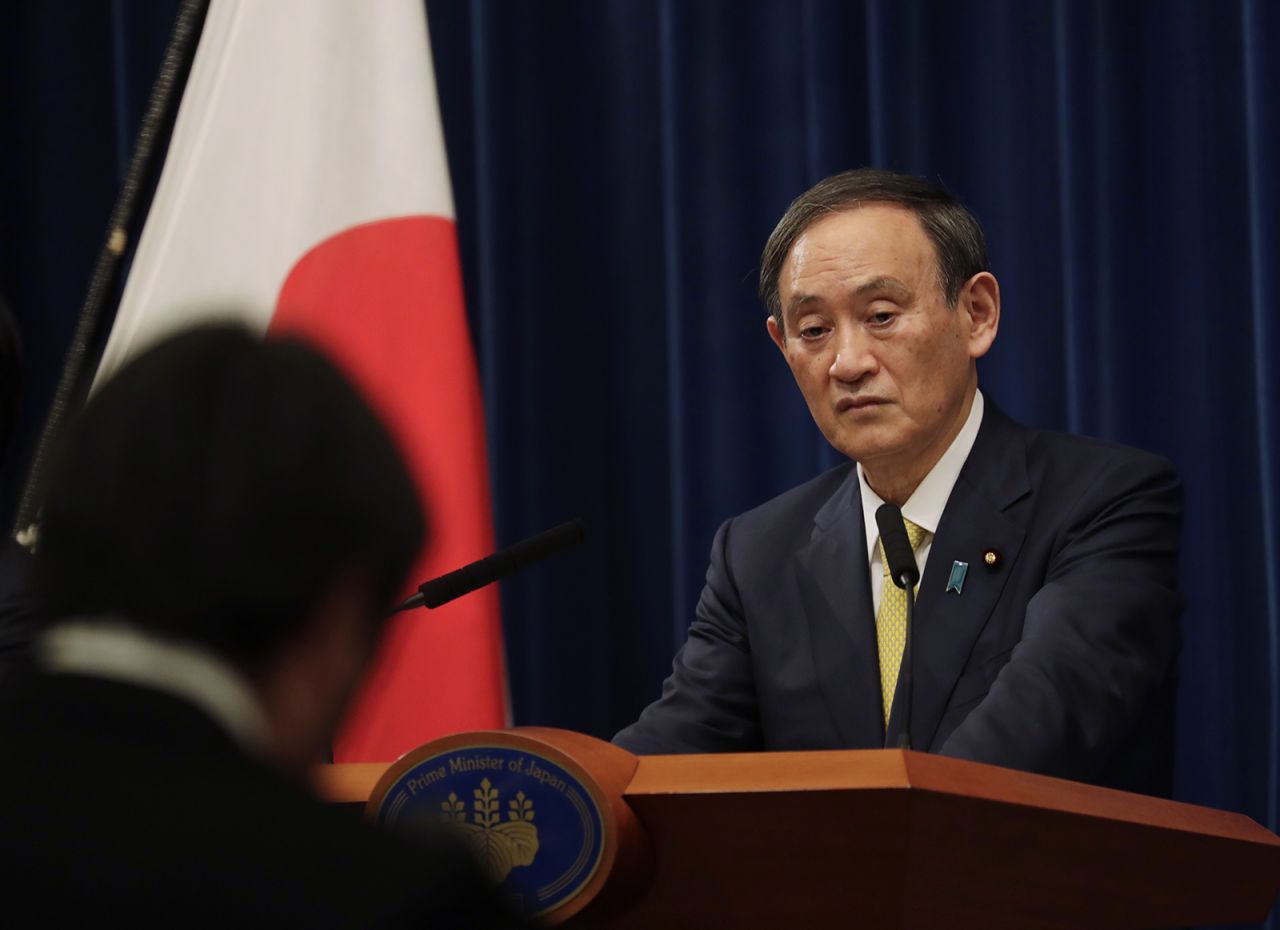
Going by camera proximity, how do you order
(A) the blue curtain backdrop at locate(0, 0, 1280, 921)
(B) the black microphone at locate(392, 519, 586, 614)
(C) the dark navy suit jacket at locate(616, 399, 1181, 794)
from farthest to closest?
(A) the blue curtain backdrop at locate(0, 0, 1280, 921), (C) the dark navy suit jacket at locate(616, 399, 1181, 794), (B) the black microphone at locate(392, 519, 586, 614)

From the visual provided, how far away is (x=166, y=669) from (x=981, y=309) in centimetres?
190

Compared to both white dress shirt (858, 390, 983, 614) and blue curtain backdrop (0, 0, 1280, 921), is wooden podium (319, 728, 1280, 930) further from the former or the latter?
blue curtain backdrop (0, 0, 1280, 921)

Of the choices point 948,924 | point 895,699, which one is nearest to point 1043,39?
point 895,699

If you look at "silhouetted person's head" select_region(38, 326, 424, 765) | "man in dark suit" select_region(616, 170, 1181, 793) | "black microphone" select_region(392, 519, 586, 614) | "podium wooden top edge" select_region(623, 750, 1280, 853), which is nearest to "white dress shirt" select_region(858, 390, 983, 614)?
"man in dark suit" select_region(616, 170, 1181, 793)

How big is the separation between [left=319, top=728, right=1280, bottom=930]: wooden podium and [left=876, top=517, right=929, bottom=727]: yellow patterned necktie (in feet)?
2.92

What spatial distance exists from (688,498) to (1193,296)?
1008 mm

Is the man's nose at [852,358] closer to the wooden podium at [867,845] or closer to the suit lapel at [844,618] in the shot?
the suit lapel at [844,618]

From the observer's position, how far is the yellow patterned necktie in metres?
2.08

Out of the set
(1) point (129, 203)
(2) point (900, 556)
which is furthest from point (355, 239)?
(2) point (900, 556)

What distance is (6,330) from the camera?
197 cm

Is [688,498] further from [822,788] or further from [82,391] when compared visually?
[822,788]

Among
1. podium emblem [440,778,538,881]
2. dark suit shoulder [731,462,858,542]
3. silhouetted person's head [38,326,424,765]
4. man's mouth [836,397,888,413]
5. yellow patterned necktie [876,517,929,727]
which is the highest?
silhouetted person's head [38,326,424,765]

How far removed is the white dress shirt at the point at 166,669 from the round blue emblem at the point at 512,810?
0.50 meters

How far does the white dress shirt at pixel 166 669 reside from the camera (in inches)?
23.6
